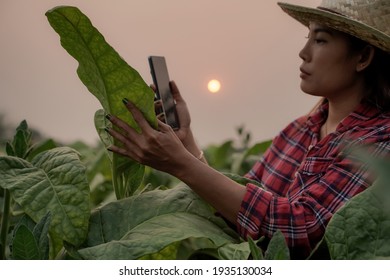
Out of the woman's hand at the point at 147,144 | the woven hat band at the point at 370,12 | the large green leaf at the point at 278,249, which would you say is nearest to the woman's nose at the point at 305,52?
the woven hat band at the point at 370,12

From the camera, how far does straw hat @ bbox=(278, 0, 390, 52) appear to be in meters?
1.38

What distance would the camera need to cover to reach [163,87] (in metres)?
1.37

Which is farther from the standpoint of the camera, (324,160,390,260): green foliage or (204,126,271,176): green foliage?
(204,126,271,176): green foliage

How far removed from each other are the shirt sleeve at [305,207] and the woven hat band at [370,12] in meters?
0.33

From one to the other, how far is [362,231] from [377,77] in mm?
736

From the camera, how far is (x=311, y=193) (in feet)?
4.21

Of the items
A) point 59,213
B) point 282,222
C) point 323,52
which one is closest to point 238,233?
point 282,222

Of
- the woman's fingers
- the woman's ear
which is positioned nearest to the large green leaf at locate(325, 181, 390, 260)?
the woman's fingers

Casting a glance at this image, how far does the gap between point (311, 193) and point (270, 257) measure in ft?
1.45

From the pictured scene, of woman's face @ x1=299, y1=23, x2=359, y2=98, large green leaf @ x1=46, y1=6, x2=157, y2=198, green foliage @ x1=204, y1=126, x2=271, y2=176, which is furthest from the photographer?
green foliage @ x1=204, y1=126, x2=271, y2=176

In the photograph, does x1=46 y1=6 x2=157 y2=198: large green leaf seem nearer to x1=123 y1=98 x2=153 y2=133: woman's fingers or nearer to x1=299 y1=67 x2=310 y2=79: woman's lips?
x1=123 y1=98 x2=153 y2=133: woman's fingers

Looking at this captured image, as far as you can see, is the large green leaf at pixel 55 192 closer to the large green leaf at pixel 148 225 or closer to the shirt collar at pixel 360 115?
the large green leaf at pixel 148 225

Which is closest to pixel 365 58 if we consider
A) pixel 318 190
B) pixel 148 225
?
pixel 318 190
